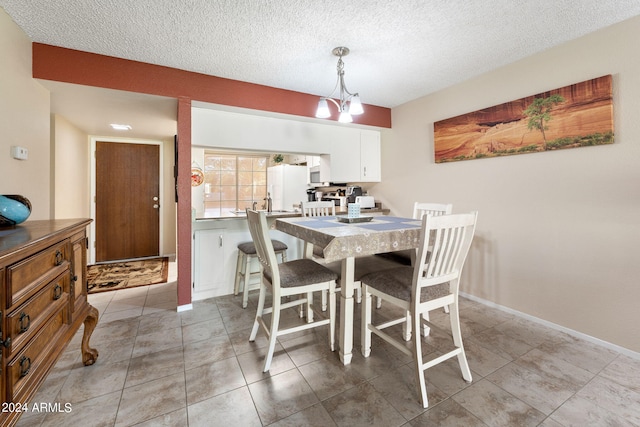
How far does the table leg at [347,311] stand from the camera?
1739mm

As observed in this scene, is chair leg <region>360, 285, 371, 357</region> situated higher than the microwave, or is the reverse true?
the microwave

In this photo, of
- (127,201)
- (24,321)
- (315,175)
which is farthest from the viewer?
(127,201)

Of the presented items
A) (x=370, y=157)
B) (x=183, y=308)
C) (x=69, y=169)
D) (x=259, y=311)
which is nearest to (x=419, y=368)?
(x=259, y=311)

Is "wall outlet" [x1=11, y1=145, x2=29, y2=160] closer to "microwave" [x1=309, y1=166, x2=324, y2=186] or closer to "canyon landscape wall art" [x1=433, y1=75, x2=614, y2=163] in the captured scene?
"microwave" [x1=309, y1=166, x2=324, y2=186]

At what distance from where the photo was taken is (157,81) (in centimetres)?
240

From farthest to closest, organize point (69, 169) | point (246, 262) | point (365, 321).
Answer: point (69, 169) < point (246, 262) < point (365, 321)

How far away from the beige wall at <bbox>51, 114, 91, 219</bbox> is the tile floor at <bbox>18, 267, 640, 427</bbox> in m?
2.08

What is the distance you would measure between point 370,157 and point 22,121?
3.43 m

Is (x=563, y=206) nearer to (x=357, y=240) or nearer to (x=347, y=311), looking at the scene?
(x=357, y=240)

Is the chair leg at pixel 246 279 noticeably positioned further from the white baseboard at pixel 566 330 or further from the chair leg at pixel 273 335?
the white baseboard at pixel 566 330

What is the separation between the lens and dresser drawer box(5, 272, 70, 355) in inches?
34.4

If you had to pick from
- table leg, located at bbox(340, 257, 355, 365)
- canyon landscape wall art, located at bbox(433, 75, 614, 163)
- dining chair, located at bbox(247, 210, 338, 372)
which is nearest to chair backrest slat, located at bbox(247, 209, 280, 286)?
dining chair, located at bbox(247, 210, 338, 372)

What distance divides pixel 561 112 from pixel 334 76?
1.90 metres

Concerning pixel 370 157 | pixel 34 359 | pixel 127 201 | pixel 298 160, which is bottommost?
pixel 34 359
